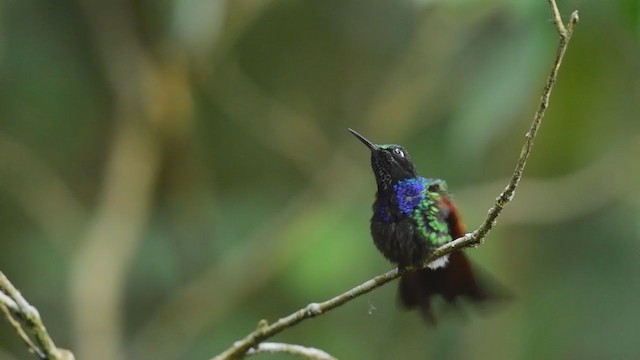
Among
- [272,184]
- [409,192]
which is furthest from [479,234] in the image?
[272,184]

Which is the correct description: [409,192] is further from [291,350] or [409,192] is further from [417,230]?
[291,350]

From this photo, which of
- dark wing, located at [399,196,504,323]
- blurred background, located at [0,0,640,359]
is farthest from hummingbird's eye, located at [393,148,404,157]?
blurred background, located at [0,0,640,359]

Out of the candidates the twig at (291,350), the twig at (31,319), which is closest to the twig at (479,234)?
the twig at (291,350)

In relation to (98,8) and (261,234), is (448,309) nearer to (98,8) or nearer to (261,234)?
(261,234)

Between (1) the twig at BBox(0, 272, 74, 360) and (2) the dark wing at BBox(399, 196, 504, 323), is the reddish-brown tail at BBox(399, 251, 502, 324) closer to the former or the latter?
(2) the dark wing at BBox(399, 196, 504, 323)

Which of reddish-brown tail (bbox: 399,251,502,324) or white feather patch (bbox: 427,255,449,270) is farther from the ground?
reddish-brown tail (bbox: 399,251,502,324)

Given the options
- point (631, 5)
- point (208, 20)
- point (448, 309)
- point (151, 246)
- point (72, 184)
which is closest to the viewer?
point (631, 5)

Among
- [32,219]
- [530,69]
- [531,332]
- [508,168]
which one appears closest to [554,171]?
[508,168]

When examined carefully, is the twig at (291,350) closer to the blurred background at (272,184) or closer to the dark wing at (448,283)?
the dark wing at (448,283)
